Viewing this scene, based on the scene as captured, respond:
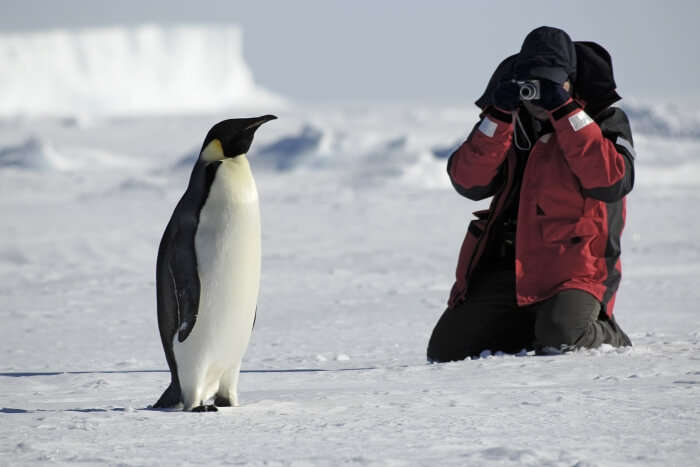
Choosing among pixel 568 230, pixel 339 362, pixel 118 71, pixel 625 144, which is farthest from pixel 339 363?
pixel 118 71

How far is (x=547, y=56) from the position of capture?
3.17 meters

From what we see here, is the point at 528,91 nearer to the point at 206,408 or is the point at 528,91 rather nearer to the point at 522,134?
the point at 522,134

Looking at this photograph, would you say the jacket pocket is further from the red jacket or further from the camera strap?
the camera strap

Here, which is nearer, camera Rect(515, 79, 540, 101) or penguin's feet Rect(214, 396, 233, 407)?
penguin's feet Rect(214, 396, 233, 407)

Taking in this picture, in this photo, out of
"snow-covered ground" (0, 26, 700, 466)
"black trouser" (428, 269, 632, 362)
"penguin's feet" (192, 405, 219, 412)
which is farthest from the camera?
"black trouser" (428, 269, 632, 362)

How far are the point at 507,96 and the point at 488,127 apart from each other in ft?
0.37

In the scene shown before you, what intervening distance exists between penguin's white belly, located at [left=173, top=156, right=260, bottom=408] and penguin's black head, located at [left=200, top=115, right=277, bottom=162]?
3 centimetres

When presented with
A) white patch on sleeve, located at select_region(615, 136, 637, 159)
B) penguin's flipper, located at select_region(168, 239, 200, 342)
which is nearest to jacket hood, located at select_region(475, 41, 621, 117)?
white patch on sleeve, located at select_region(615, 136, 637, 159)

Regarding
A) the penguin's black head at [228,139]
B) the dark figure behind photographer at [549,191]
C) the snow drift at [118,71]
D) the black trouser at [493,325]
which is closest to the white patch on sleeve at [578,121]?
the dark figure behind photographer at [549,191]

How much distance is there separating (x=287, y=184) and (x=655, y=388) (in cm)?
1622

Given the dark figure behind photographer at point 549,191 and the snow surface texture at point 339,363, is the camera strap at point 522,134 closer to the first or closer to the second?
the dark figure behind photographer at point 549,191

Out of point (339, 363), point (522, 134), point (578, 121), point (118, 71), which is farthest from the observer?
point (118, 71)

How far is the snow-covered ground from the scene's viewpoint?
2152 mm

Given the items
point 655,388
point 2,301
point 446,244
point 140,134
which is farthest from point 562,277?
point 140,134
